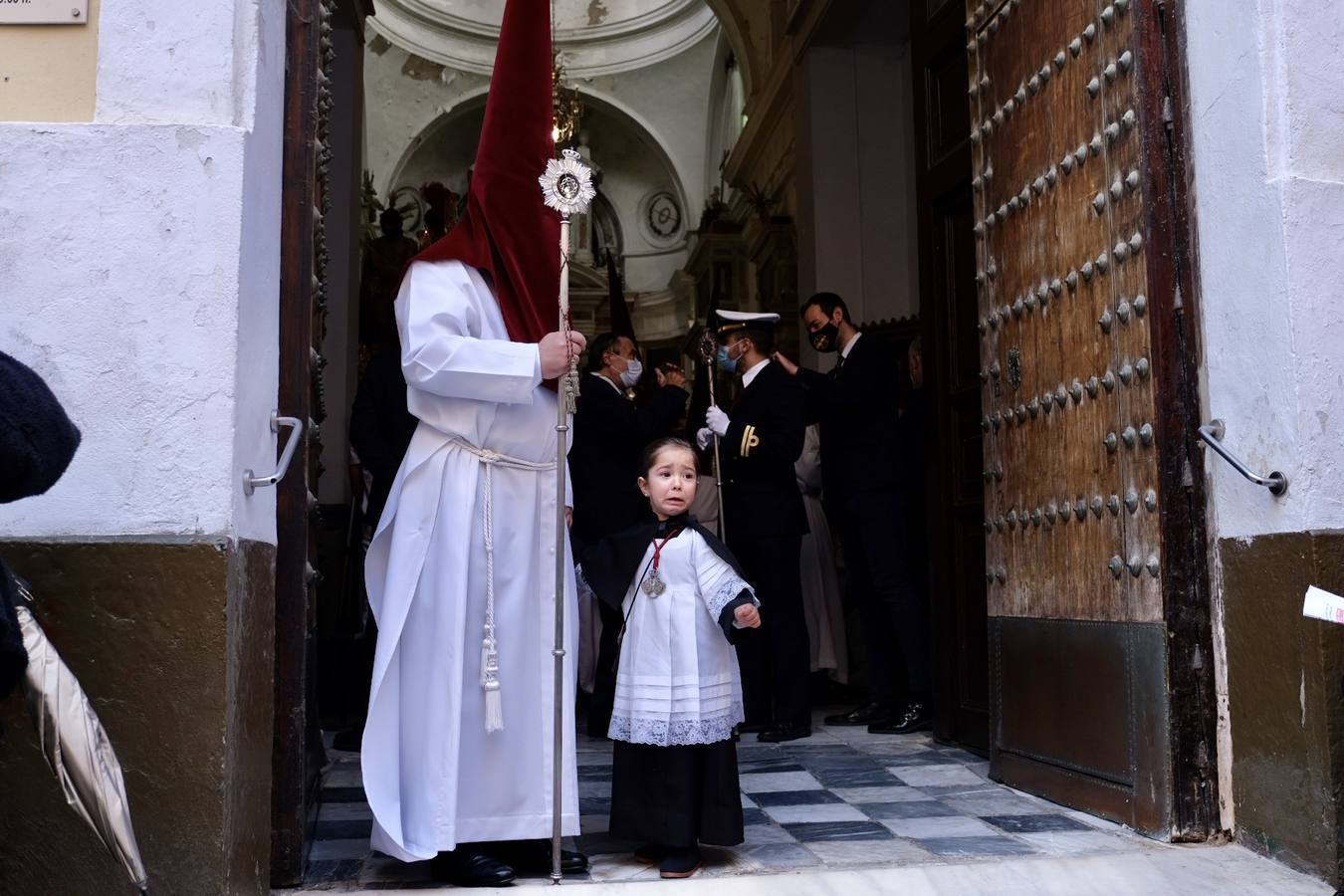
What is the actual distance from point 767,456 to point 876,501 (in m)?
0.57

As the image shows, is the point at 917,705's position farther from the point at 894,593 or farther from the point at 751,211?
the point at 751,211

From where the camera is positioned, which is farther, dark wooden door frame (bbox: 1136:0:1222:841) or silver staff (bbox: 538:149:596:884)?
dark wooden door frame (bbox: 1136:0:1222:841)

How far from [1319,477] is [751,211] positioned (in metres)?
12.3

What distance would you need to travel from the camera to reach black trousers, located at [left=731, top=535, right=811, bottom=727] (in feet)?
19.1

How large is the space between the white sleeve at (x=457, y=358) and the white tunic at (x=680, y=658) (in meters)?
0.65

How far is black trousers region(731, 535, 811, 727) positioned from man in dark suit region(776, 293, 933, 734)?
368 mm

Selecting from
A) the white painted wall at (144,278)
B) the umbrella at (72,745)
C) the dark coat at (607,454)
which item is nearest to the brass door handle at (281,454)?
the white painted wall at (144,278)

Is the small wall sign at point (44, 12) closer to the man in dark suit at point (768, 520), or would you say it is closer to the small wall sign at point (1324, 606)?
the small wall sign at point (1324, 606)

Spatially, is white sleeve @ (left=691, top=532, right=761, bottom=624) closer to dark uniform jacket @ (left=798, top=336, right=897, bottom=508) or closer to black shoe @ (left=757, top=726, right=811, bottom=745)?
black shoe @ (left=757, top=726, right=811, bottom=745)

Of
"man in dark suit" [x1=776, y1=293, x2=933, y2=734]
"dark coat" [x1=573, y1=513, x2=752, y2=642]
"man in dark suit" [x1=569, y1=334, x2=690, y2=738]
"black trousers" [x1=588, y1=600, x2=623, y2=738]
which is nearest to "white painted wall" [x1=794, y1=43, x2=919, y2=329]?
"man in dark suit" [x1=776, y1=293, x2=933, y2=734]

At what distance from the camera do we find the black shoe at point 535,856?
11.3 ft

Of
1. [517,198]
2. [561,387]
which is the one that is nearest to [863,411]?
[517,198]

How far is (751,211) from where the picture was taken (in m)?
15.1

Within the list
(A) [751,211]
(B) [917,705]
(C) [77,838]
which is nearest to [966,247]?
(B) [917,705]
